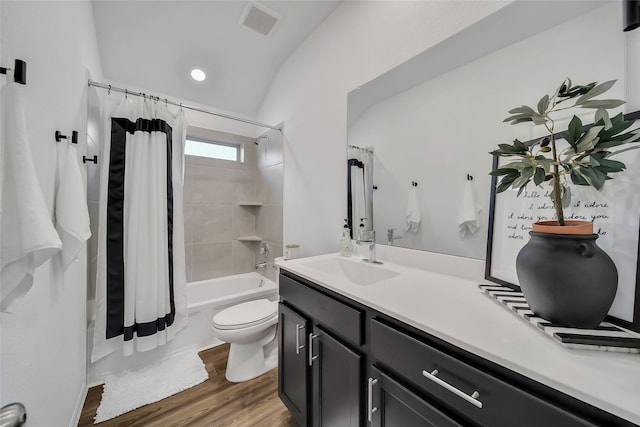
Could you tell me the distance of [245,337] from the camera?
1680 mm

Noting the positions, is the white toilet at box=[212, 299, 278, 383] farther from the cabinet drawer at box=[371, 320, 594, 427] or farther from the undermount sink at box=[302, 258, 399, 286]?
the cabinet drawer at box=[371, 320, 594, 427]

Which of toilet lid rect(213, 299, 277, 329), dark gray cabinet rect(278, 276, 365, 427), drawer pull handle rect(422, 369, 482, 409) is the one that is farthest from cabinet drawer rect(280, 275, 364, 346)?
toilet lid rect(213, 299, 277, 329)

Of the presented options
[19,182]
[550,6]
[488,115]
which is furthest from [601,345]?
[19,182]

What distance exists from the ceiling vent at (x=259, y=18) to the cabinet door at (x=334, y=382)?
2.30m

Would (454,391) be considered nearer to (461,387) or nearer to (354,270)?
(461,387)

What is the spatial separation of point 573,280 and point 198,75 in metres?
2.97

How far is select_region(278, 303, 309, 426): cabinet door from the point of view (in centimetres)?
115

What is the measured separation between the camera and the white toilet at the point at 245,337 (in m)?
1.67

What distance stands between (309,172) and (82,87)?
159 cm

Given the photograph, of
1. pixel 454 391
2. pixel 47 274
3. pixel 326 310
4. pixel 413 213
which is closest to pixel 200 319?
pixel 47 274

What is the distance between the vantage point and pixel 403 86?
137cm

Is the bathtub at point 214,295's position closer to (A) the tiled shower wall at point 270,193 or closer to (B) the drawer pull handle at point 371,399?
(A) the tiled shower wall at point 270,193

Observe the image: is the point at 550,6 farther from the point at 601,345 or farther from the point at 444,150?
the point at 601,345

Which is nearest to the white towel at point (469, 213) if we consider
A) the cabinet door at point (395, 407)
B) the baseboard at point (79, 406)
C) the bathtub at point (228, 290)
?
the cabinet door at point (395, 407)
